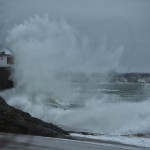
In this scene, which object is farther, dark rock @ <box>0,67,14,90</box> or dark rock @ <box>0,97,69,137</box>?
dark rock @ <box>0,67,14,90</box>

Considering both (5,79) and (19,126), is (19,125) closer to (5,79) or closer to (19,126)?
(19,126)

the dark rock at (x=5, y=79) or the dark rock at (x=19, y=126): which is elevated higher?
the dark rock at (x=5, y=79)

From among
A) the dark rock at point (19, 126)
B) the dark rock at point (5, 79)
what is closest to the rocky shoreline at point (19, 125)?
the dark rock at point (19, 126)

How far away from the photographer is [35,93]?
123ft

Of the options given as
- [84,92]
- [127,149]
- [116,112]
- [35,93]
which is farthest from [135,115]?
[84,92]

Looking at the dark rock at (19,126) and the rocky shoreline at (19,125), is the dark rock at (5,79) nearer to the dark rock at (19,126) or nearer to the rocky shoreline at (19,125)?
the rocky shoreline at (19,125)

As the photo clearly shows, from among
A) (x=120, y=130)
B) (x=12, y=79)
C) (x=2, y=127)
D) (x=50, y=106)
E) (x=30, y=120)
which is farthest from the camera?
(x=12, y=79)

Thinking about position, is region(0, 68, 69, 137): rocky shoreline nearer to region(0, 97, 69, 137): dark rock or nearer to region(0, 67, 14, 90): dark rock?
region(0, 97, 69, 137): dark rock

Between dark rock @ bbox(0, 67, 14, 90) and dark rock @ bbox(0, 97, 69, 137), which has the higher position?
dark rock @ bbox(0, 67, 14, 90)

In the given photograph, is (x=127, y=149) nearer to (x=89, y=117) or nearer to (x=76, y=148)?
(x=76, y=148)

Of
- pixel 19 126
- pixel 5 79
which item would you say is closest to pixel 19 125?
pixel 19 126

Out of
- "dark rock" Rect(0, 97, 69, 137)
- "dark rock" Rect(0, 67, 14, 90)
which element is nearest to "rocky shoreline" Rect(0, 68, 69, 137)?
"dark rock" Rect(0, 97, 69, 137)

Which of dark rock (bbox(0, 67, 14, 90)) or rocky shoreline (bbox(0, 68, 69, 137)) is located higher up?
dark rock (bbox(0, 67, 14, 90))

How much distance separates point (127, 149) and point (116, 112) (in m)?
19.0
